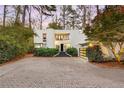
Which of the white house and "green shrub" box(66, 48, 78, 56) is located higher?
the white house

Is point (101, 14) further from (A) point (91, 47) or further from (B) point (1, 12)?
(B) point (1, 12)

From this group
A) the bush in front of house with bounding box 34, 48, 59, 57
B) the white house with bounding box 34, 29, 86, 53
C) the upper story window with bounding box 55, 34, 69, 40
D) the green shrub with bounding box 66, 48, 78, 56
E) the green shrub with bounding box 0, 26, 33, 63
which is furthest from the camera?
the upper story window with bounding box 55, 34, 69, 40

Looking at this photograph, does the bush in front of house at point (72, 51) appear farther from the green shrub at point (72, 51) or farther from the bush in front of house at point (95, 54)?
the bush in front of house at point (95, 54)

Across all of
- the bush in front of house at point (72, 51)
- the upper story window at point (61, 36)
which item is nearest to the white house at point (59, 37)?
the upper story window at point (61, 36)

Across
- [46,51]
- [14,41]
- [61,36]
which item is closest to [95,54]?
[46,51]

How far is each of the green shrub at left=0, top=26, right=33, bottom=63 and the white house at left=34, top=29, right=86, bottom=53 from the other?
654 millimetres

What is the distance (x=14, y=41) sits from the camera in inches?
550

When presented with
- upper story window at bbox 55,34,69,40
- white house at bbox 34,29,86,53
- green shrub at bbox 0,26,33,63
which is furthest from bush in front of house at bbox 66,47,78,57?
green shrub at bbox 0,26,33,63

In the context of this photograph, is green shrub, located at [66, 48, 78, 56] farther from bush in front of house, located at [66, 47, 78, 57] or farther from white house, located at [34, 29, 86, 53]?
white house, located at [34, 29, 86, 53]

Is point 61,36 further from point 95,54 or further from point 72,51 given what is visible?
point 95,54

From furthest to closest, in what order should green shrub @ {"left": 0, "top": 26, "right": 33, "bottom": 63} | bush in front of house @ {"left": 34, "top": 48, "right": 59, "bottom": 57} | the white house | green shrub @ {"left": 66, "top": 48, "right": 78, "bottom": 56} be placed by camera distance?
the white house, green shrub @ {"left": 66, "top": 48, "right": 78, "bottom": 56}, bush in front of house @ {"left": 34, "top": 48, "right": 59, "bottom": 57}, green shrub @ {"left": 0, "top": 26, "right": 33, "bottom": 63}

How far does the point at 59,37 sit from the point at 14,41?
256 centimetres

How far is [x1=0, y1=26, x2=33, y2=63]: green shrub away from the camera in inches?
475
